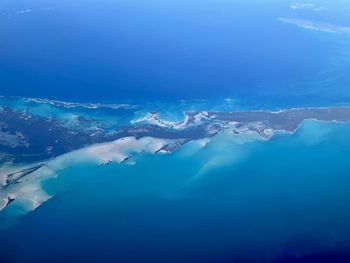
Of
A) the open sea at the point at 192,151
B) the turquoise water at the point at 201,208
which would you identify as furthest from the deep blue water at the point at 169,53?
the turquoise water at the point at 201,208

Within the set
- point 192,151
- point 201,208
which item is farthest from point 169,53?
point 201,208

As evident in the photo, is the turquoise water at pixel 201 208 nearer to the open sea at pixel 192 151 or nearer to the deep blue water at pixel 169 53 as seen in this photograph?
the open sea at pixel 192 151

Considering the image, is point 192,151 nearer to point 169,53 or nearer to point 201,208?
point 201,208

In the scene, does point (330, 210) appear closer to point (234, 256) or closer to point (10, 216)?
point (234, 256)

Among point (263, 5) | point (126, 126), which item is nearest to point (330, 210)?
point (126, 126)

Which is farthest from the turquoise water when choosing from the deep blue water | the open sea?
the deep blue water

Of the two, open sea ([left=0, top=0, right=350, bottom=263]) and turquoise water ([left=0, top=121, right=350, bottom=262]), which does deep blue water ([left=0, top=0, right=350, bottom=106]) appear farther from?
turquoise water ([left=0, top=121, right=350, bottom=262])
